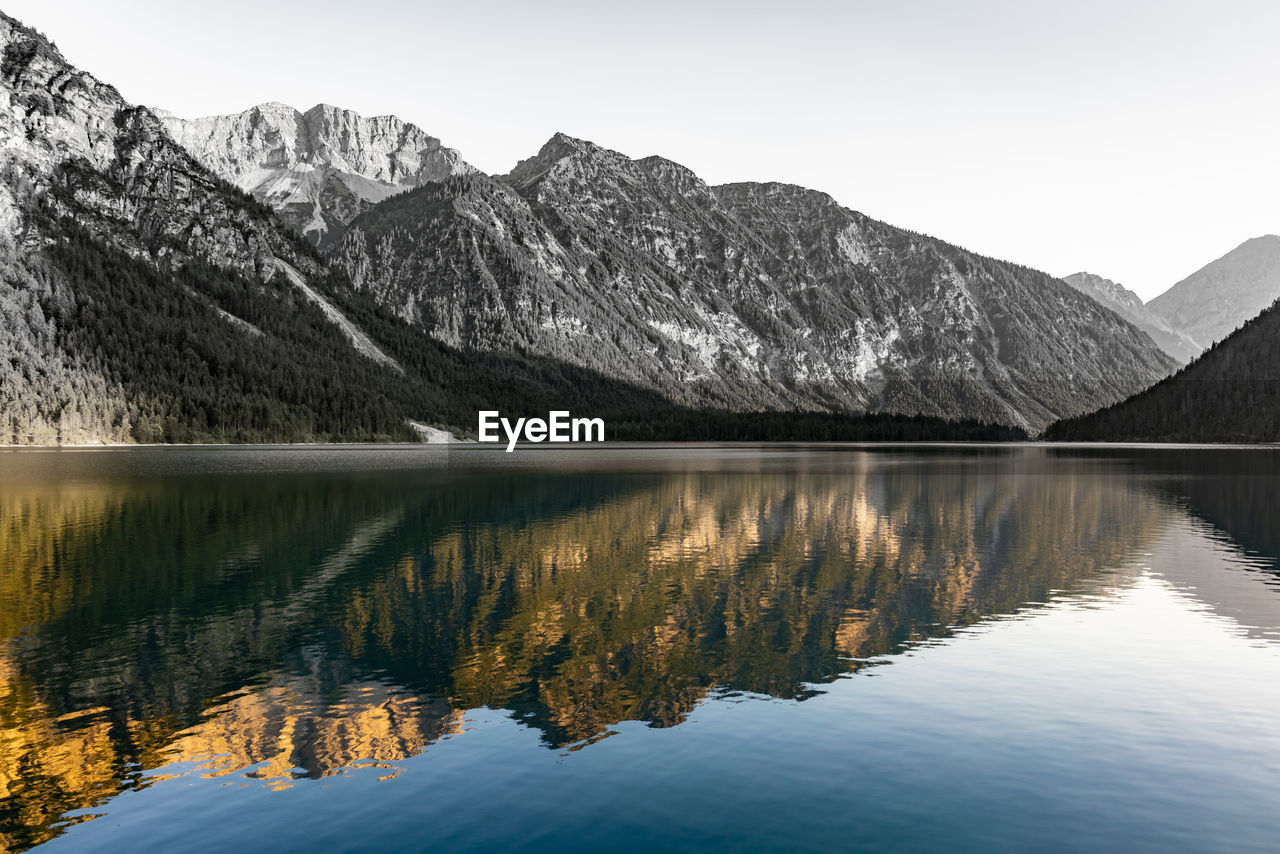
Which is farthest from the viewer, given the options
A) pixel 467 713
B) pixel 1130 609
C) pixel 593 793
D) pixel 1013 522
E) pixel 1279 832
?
pixel 1013 522

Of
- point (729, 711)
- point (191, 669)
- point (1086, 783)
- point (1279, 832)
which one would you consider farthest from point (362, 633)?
point (1279, 832)

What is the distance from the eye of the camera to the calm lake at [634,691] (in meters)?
19.9

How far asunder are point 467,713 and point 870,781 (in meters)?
11.3

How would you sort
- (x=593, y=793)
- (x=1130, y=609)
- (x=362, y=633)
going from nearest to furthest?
(x=593, y=793)
(x=362, y=633)
(x=1130, y=609)

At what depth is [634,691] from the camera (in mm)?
29391

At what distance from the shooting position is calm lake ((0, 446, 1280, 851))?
65.4 ft

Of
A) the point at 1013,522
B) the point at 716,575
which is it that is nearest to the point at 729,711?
the point at 716,575

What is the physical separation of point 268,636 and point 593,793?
66.2 ft

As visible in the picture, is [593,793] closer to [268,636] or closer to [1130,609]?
[268,636]

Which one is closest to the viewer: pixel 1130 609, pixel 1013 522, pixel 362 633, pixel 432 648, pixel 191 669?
pixel 191 669

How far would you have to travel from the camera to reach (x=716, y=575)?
5044 centimetres

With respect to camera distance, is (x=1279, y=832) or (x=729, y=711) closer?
(x=1279, y=832)

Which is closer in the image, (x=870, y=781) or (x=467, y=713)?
(x=870, y=781)

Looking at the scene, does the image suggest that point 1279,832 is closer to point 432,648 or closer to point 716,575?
point 432,648
